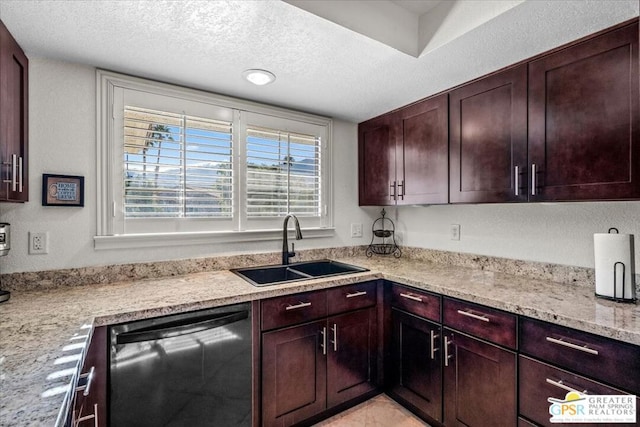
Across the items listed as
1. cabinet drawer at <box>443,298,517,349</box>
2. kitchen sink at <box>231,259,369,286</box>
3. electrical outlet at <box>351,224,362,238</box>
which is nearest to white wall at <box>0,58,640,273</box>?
kitchen sink at <box>231,259,369,286</box>

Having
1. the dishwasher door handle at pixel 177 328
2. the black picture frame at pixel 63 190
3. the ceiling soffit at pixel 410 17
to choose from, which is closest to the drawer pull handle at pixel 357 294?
the dishwasher door handle at pixel 177 328

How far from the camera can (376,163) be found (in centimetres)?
268

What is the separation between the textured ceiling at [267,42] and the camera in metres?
1.28

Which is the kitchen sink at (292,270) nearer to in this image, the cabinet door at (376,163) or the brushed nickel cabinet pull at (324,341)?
the brushed nickel cabinet pull at (324,341)

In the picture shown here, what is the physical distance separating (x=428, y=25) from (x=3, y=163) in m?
2.05

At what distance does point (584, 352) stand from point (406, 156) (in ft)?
5.12

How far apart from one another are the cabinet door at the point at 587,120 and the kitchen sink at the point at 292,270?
4.16 ft

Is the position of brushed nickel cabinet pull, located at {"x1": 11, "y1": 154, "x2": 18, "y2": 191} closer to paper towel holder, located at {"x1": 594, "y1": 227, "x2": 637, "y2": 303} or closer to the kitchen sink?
the kitchen sink

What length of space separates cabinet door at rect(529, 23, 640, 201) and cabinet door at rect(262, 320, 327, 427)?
1.47 m

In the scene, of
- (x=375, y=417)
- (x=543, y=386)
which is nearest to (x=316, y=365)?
(x=375, y=417)

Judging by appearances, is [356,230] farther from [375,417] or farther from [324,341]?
[375,417]

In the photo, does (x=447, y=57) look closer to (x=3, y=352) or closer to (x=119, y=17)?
(x=119, y=17)

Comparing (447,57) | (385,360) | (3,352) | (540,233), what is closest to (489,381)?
(385,360)

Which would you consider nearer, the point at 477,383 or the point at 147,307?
the point at 147,307
